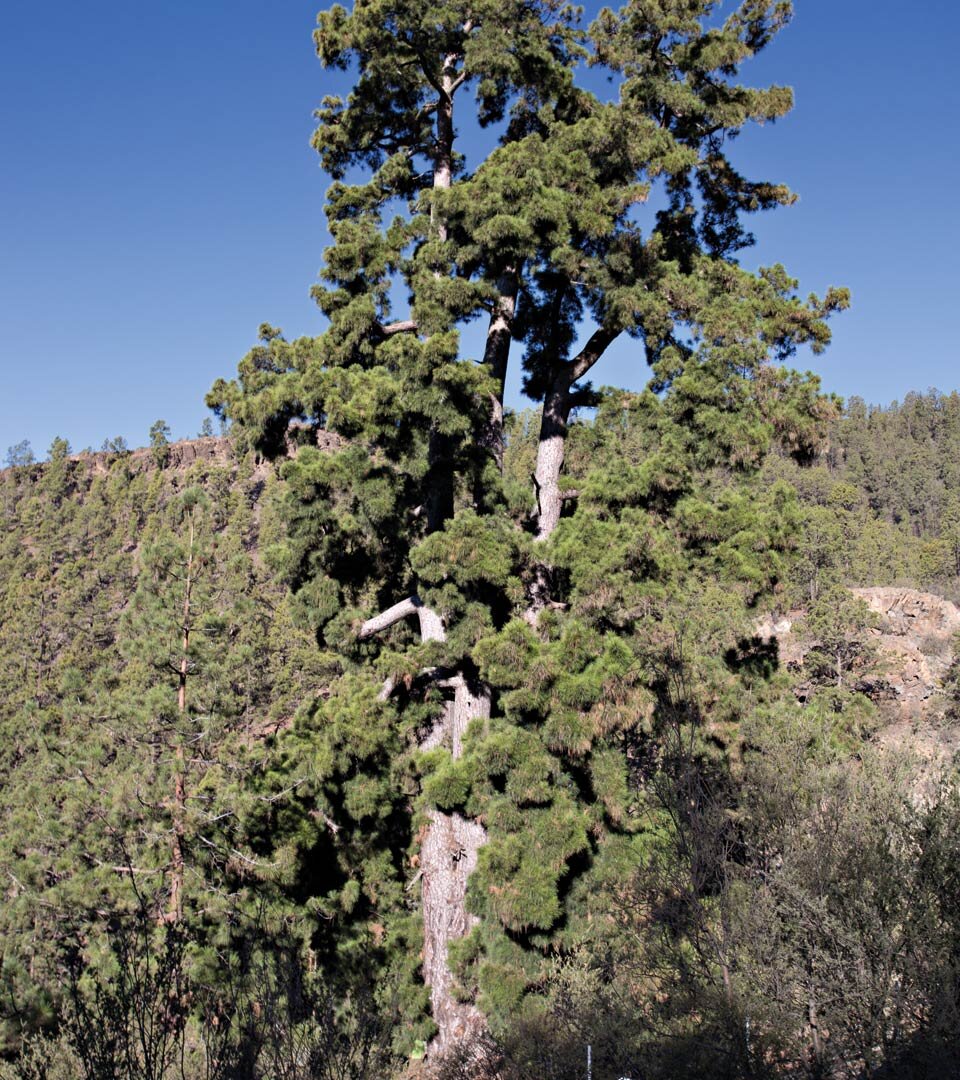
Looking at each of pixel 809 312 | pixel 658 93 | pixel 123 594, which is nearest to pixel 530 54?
pixel 658 93

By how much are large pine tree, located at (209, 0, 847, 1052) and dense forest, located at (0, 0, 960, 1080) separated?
0.04m

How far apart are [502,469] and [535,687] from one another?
2687 mm

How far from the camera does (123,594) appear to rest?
2175 inches

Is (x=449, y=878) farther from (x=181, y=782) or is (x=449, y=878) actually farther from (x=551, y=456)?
(x=181, y=782)

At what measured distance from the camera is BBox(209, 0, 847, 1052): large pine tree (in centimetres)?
670

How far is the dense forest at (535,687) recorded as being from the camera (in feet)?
17.0

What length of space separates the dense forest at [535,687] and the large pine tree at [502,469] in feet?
0.13

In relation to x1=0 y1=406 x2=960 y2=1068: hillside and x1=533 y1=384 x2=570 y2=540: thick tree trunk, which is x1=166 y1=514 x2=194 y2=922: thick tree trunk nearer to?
x1=0 y1=406 x2=960 y2=1068: hillside

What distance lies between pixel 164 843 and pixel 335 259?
280 inches

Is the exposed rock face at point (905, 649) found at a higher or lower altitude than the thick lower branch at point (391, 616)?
higher

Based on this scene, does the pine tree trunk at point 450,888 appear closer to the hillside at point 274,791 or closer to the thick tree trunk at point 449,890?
the thick tree trunk at point 449,890

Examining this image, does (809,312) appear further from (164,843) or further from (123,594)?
(123,594)

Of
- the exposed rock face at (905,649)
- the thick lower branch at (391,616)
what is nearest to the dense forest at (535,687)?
the thick lower branch at (391,616)

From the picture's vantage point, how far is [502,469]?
838 cm
